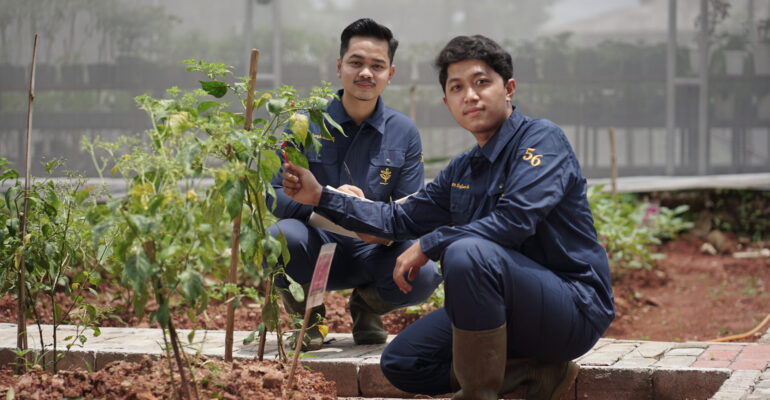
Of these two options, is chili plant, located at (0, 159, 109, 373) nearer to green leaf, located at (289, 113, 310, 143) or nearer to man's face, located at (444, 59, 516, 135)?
green leaf, located at (289, 113, 310, 143)

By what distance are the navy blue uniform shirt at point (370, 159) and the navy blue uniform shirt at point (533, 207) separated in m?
0.76

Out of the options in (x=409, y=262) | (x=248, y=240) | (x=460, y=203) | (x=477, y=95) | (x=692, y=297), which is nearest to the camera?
(x=248, y=240)

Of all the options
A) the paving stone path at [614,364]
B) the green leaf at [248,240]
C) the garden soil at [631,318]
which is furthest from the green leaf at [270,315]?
the paving stone path at [614,364]

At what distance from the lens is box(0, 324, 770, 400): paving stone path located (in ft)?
10.1

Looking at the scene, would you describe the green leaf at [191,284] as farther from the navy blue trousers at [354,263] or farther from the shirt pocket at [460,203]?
the navy blue trousers at [354,263]

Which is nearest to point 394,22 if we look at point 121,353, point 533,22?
point 533,22

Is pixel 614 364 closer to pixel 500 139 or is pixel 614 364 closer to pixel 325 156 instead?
pixel 500 139

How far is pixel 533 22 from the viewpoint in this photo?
8.89 m

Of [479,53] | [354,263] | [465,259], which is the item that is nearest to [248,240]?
[465,259]

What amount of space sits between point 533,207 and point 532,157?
17 centimetres

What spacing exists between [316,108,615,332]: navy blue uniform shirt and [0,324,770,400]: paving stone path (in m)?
0.48

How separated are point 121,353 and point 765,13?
7842 mm

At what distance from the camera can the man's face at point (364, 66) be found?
12.4 feet

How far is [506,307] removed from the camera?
268 cm
